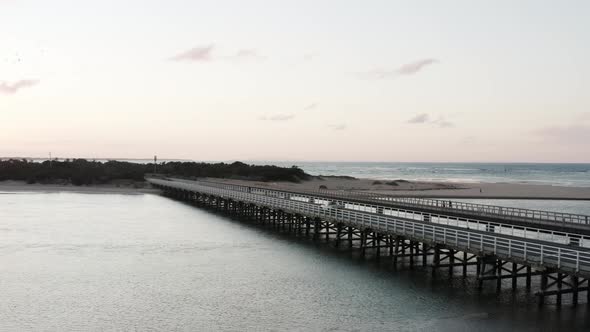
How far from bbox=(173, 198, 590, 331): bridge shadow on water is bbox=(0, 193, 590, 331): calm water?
0.22ft

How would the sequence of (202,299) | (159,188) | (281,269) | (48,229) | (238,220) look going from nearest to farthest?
(202,299)
(281,269)
(48,229)
(238,220)
(159,188)

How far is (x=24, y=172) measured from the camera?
10900cm

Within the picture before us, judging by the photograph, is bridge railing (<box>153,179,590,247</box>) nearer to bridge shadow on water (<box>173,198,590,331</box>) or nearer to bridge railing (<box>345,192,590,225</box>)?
bridge railing (<box>345,192,590,225</box>)

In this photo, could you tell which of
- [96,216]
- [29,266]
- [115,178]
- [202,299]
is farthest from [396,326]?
[115,178]

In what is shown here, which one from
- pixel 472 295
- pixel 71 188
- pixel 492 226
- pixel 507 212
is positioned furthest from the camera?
pixel 71 188

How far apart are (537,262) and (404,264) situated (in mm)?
10087

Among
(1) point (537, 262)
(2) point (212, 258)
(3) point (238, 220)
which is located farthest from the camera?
(3) point (238, 220)

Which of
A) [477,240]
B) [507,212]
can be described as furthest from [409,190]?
[477,240]

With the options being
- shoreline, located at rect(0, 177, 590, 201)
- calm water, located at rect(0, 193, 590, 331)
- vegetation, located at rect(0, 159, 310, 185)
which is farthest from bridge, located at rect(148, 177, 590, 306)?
vegetation, located at rect(0, 159, 310, 185)

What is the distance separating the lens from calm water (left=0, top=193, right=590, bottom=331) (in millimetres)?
20062

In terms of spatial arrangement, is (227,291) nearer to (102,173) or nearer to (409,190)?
(409,190)

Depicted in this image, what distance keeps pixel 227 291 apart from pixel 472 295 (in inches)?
399

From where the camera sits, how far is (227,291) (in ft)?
81.3

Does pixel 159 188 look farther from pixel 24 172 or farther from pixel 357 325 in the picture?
pixel 357 325
